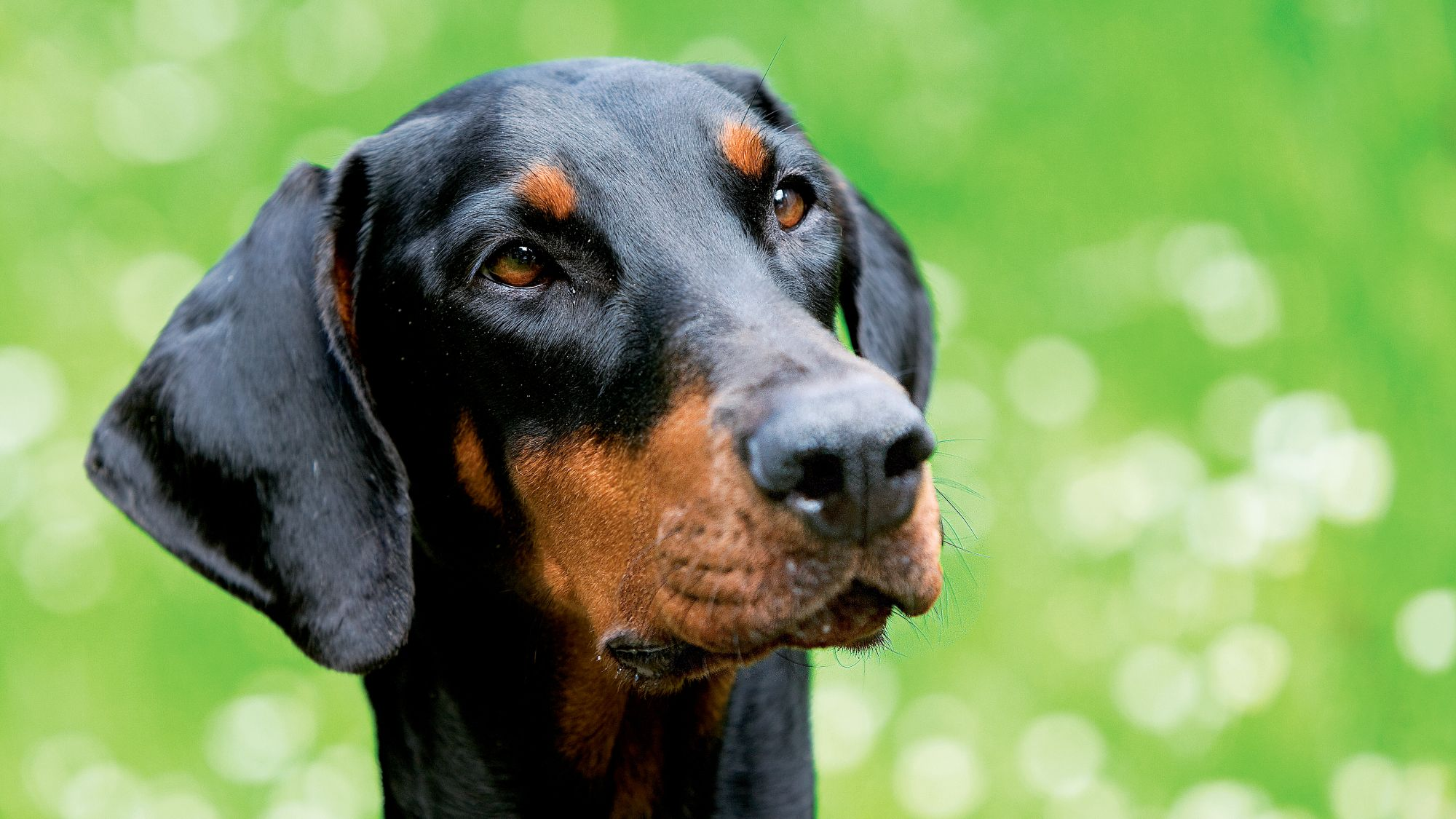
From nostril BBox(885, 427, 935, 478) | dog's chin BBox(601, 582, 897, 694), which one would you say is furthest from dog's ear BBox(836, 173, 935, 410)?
nostril BBox(885, 427, 935, 478)

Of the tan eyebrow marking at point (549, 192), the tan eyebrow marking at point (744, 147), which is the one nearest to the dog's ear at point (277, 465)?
the tan eyebrow marking at point (549, 192)

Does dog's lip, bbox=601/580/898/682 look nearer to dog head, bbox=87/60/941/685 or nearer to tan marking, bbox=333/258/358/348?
dog head, bbox=87/60/941/685

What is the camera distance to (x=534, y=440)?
116 inches

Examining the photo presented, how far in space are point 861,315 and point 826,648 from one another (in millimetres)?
1212

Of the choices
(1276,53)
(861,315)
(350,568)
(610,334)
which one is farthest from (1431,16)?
(350,568)

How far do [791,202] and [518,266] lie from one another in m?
0.64

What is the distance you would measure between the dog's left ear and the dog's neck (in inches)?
33.4

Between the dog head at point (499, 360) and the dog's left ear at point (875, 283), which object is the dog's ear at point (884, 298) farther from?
the dog head at point (499, 360)

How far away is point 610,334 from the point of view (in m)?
2.89

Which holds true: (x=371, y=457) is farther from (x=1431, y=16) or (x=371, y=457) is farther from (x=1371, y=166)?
(x=1431, y=16)

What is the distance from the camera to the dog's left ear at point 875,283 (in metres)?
3.67

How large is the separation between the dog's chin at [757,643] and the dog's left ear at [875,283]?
3.61 ft

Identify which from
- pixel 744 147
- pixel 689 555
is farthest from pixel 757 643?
pixel 744 147

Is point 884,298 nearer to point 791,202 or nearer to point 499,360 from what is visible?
point 791,202
